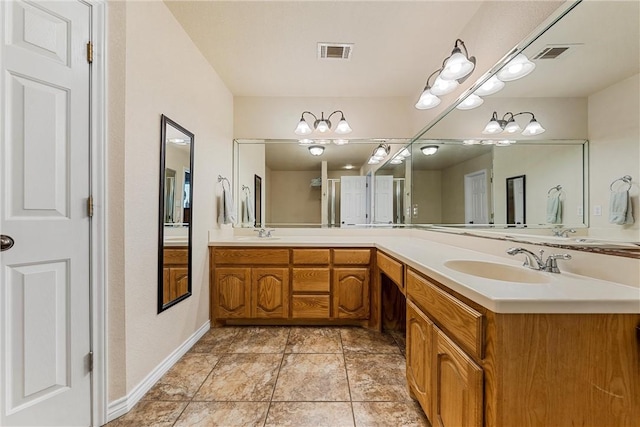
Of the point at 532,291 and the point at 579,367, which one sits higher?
the point at 532,291

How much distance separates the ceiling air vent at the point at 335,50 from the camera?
2092mm

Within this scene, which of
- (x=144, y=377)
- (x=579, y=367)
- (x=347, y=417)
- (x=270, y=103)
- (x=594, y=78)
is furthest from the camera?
(x=270, y=103)

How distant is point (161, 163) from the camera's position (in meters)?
1.73

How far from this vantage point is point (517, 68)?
1.41m

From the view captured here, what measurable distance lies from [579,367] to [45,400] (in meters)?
2.10

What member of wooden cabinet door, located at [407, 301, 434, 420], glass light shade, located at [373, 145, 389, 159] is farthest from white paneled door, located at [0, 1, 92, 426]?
glass light shade, located at [373, 145, 389, 159]

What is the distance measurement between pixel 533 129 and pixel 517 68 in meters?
0.35

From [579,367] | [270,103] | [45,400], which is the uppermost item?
[270,103]

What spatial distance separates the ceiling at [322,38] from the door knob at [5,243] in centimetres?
165

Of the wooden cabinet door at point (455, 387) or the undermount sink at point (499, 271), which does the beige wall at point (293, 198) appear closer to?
the undermount sink at point (499, 271)

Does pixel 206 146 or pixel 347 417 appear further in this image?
pixel 206 146

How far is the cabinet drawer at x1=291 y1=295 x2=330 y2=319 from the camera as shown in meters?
2.51

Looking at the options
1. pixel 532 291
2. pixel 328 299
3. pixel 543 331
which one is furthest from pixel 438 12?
pixel 328 299

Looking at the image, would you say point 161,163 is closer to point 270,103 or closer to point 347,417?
point 270,103
